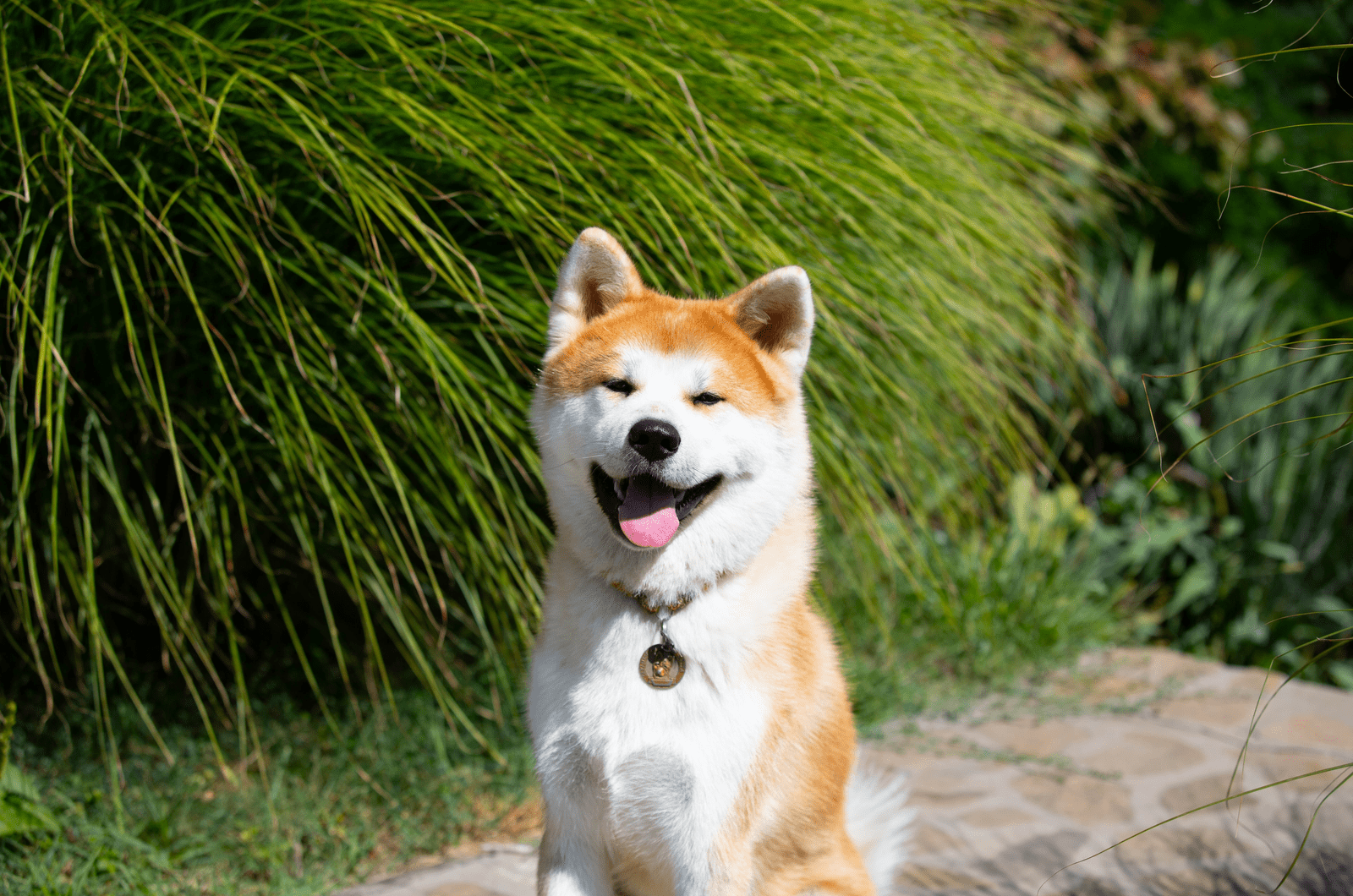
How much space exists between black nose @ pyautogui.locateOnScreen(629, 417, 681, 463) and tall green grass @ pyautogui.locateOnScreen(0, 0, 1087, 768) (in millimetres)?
855

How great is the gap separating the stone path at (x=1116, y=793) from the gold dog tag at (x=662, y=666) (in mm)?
1028

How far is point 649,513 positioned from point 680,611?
19 centimetres

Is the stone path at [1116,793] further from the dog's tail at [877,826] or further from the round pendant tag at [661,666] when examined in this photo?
the round pendant tag at [661,666]

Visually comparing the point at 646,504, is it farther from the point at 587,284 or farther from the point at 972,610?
the point at 972,610

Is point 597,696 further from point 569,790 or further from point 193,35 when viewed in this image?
point 193,35

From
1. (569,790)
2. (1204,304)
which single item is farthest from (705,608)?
→ (1204,304)

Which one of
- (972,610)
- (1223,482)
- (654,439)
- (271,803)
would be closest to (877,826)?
(654,439)

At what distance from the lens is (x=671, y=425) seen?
1457mm

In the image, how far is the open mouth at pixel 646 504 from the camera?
58.7 inches

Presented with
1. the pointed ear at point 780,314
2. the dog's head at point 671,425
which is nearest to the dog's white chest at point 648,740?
the dog's head at point 671,425

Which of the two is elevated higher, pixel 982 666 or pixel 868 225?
Result: pixel 868 225

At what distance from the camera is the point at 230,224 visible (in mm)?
2166

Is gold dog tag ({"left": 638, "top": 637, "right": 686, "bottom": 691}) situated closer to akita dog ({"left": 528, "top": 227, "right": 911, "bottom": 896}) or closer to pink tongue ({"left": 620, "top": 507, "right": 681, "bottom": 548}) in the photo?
akita dog ({"left": 528, "top": 227, "right": 911, "bottom": 896})

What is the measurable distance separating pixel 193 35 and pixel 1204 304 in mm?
4480
